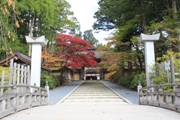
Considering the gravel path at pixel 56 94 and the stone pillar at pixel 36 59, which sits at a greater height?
the stone pillar at pixel 36 59

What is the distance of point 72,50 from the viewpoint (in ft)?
51.5

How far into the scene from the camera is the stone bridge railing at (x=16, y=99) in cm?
407

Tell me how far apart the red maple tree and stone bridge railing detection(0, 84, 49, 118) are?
28.9 feet

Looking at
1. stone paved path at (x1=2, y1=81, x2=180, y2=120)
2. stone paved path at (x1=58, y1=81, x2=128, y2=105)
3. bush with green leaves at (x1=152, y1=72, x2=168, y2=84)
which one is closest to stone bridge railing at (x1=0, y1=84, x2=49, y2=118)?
stone paved path at (x1=2, y1=81, x2=180, y2=120)

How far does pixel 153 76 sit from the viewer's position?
307 inches

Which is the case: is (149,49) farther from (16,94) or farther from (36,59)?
(16,94)

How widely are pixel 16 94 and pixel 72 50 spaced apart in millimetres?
11098

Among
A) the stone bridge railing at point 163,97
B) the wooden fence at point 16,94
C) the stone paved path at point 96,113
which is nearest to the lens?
the stone paved path at point 96,113

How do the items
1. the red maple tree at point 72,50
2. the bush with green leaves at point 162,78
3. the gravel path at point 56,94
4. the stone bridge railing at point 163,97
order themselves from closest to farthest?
the stone bridge railing at point 163,97, the bush with green leaves at point 162,78, the gravel path at point 56,94, the red maple tree at point 72,50

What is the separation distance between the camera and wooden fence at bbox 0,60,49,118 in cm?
418

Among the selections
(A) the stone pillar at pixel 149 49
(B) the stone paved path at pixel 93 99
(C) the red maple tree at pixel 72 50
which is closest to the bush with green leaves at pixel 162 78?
(A) the stone pillar at pixel 149 49

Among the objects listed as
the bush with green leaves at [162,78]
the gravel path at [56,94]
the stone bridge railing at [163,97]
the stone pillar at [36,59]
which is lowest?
the gravel path at [56,94]

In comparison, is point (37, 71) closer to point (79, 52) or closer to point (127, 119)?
point (127, 119)

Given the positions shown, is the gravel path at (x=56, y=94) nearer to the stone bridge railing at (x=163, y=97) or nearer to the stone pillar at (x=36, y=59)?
the stone pillar at (x=36, y=59)
